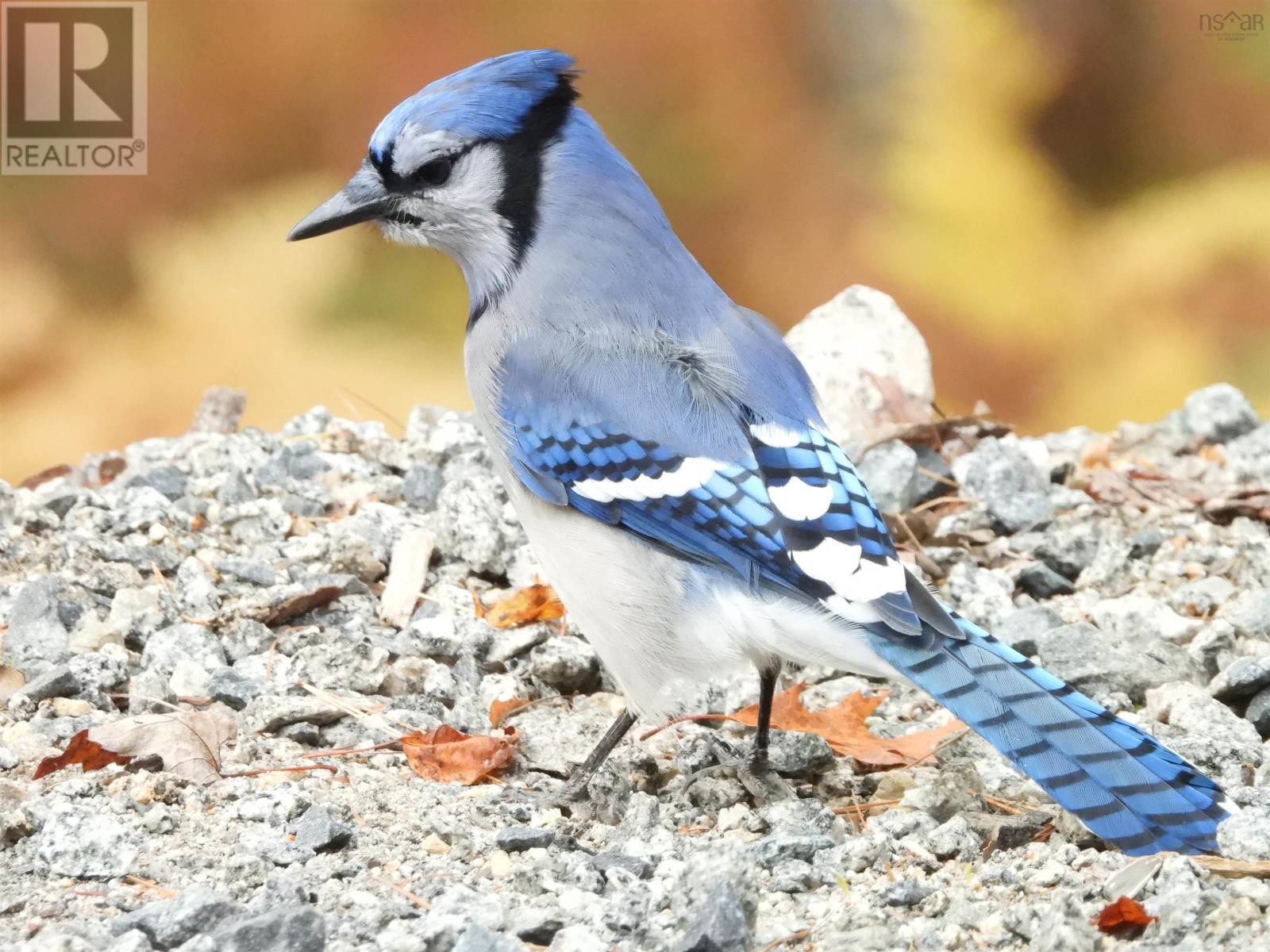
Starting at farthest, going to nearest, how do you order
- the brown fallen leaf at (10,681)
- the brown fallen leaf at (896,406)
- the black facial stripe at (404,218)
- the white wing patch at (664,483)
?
the brown fallen leaf at (896,406) → the black facial stripe at (404,218) → the brown fallen leaf at (10,681) → the white wing patch at (664,483)

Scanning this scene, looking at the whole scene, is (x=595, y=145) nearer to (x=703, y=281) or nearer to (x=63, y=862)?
(x=703, y=281)

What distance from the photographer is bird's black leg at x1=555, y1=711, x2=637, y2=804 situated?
2.22 meters

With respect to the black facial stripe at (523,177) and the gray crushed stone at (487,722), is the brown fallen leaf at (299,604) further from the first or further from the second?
the black facial stripe at (523,177)

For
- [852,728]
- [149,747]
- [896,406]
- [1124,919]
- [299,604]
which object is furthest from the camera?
[896,406]

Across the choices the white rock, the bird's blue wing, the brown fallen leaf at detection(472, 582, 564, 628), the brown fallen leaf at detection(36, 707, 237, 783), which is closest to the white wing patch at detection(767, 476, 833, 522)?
the bird's blue wing

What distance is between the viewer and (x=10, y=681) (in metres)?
2.41

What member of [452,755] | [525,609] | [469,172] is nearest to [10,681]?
[452,755]

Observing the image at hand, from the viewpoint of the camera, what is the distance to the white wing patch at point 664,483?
213 cm

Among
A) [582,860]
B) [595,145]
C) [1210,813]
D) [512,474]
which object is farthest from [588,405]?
[1210,813]

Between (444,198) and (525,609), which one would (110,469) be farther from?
(444,198)

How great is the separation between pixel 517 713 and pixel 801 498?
68cm

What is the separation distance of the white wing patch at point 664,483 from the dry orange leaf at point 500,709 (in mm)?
434

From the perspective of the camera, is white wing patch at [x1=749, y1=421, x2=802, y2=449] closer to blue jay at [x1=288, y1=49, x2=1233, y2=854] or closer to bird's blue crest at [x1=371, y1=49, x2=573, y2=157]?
blue jay at [x1=288, y1=49, x2=1233, y2=854]

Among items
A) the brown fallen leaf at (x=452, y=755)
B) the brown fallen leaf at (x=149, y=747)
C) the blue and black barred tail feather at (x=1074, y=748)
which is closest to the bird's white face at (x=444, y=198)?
the brown fallen leaf at (x=452, y=755)
